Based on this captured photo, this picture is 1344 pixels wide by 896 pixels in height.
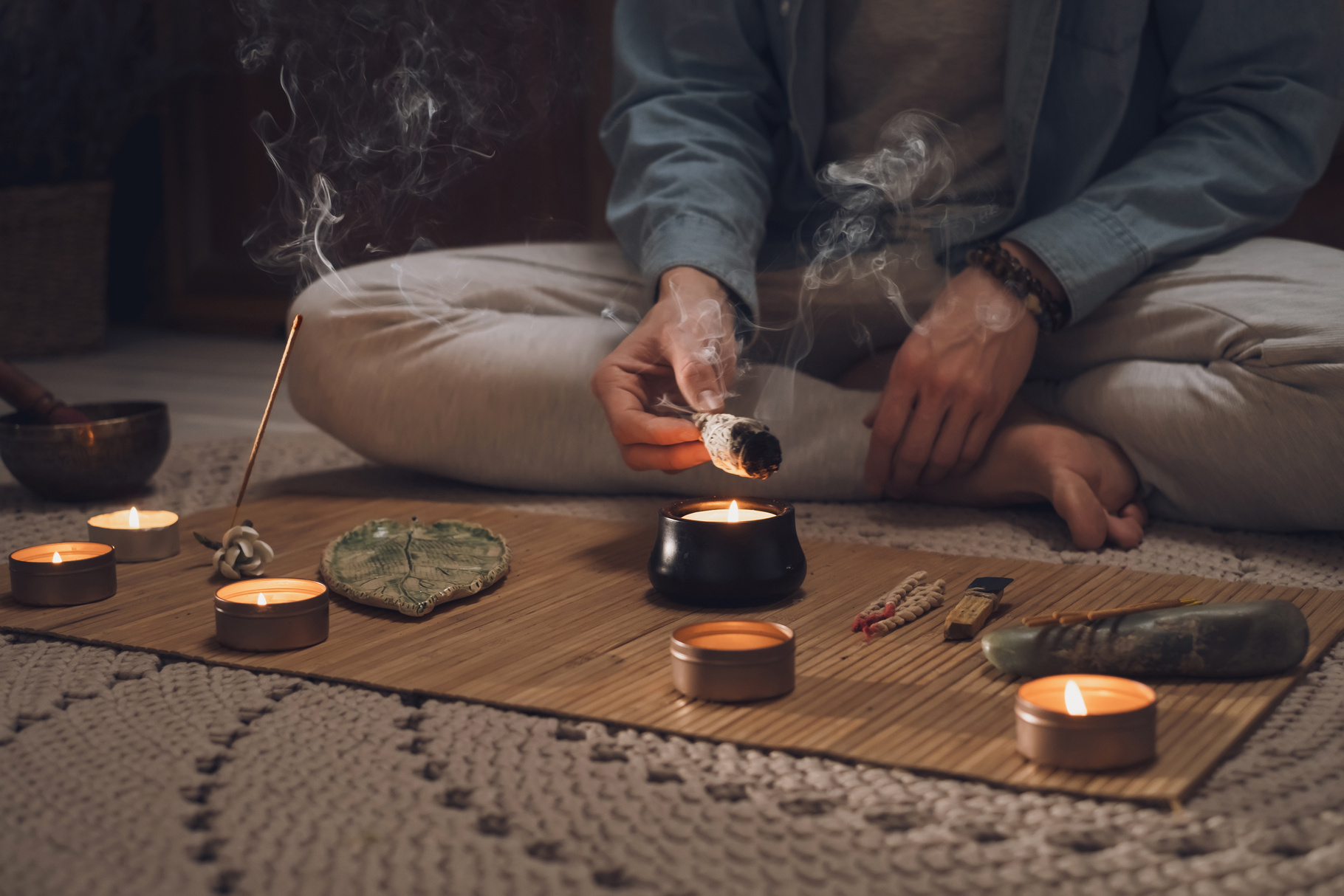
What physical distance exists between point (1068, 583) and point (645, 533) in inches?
20.8

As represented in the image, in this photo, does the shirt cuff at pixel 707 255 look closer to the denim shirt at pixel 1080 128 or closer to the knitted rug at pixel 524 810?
the denim shirt at pixel 1080 128

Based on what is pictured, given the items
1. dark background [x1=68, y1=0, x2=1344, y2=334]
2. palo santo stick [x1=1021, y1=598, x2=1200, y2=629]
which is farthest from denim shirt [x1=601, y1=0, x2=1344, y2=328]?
dark background [x1=68, y1=0, x2=1344, y2=334]

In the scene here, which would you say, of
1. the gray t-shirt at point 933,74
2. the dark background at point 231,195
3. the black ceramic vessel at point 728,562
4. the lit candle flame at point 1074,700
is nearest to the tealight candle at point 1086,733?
the lit candle flame at point 1074,700

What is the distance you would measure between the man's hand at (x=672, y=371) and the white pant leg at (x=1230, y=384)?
51 centimetres

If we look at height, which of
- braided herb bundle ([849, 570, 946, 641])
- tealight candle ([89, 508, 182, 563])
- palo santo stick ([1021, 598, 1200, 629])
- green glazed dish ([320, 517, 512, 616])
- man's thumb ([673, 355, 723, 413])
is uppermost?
man's thumb ([673, 355, 723, 413])

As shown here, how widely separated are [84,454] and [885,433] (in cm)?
112

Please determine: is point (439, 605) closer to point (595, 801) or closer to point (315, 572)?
point (315, 572)

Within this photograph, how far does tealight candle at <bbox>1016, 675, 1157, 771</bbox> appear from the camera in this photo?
0.81 metres

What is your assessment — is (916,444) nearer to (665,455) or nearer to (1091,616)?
(665,455)

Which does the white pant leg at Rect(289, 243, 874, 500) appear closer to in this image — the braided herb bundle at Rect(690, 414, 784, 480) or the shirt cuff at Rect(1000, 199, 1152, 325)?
the shirt cuff at Rect(1000, 199, 1152, 325)

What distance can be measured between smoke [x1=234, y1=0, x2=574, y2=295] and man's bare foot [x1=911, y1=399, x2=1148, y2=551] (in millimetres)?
1593

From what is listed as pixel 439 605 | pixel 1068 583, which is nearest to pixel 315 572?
pixel 439 605

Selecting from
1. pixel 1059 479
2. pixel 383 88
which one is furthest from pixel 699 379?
pixel 383 88

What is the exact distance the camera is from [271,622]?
110cm
